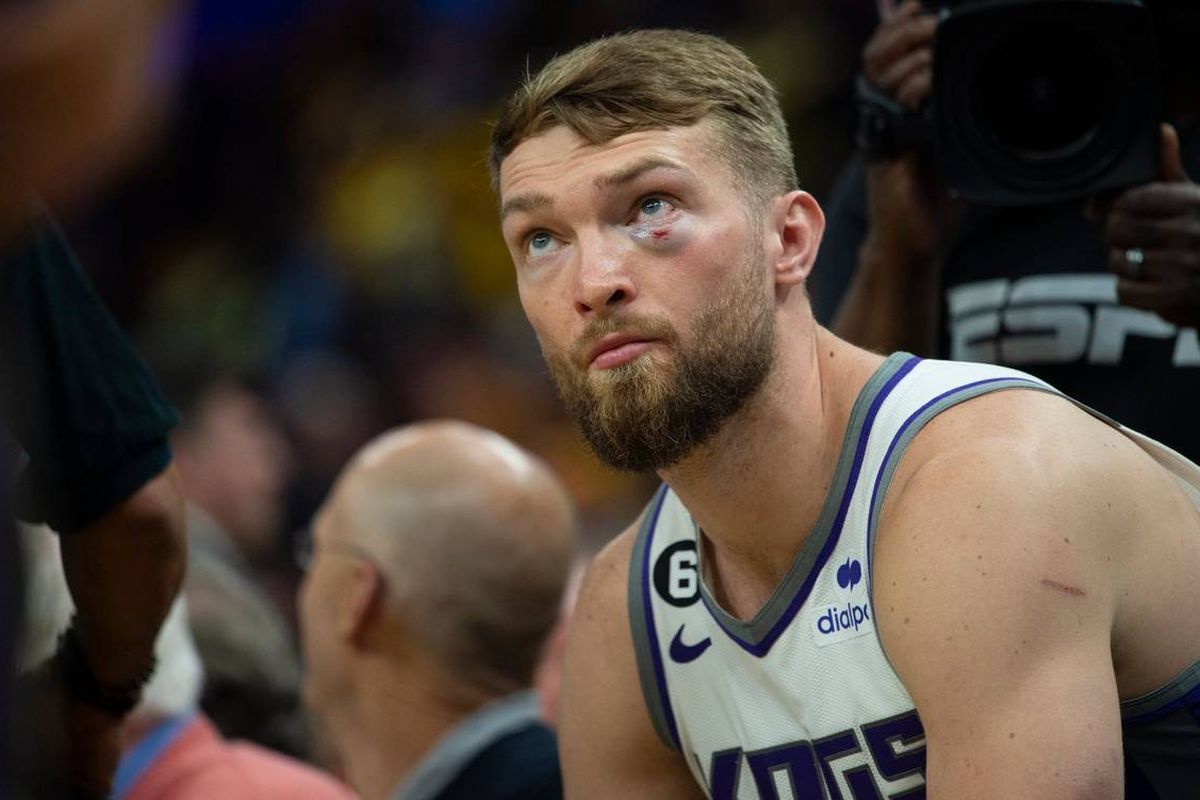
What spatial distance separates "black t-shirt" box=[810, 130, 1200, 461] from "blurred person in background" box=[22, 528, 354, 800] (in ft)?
4.67

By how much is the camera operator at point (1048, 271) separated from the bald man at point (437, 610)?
0.73 m

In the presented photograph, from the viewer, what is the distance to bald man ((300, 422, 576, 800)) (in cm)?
346

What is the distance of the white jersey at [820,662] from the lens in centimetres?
232

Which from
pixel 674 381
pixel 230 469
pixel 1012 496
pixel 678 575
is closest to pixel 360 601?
pixel 678 575

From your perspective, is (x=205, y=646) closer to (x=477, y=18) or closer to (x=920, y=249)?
(x=920, y=249)

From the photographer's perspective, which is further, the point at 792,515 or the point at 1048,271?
the point at 1048,271

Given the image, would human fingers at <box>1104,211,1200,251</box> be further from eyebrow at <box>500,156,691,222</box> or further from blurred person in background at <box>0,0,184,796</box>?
blurred person in background at <box>0,0,184,796</box>

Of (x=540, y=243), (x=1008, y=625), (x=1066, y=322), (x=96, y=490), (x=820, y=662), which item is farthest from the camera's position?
(x=1066, y=322)

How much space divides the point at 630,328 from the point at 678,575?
0.48m

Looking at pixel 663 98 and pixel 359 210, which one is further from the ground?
pixel 663 98

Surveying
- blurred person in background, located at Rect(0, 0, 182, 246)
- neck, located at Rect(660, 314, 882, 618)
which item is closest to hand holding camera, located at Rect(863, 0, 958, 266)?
neck, located at Rect(660, 314, 882, 618)

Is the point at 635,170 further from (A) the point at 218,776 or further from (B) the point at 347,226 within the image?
(B) the point at 347,226

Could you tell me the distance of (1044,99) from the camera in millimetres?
2850

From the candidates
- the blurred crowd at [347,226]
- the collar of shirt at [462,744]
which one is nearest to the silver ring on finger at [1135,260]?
the collar of shirt at [462,744]
